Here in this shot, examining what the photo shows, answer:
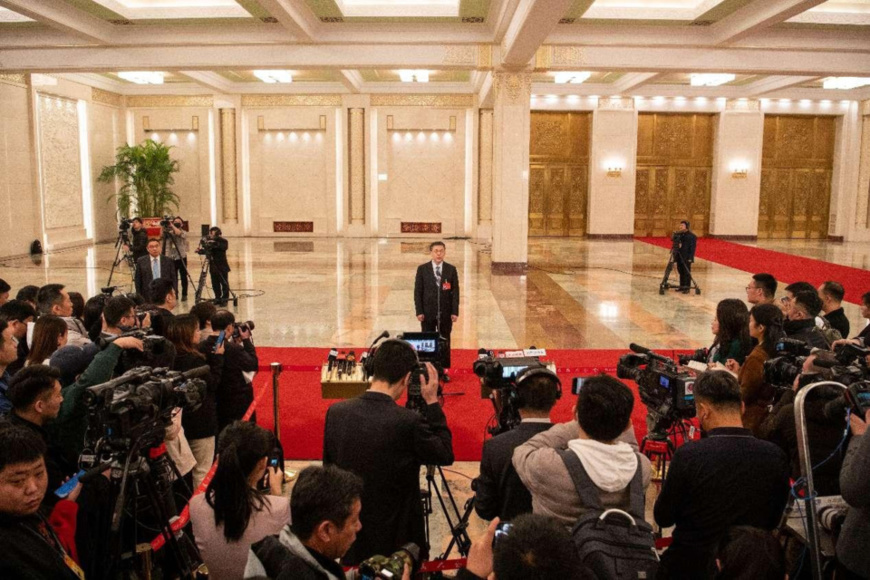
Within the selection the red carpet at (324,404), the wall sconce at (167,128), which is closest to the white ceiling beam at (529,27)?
the red carpet at (324,404)

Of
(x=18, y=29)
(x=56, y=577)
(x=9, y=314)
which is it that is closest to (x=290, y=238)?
(x=18, y=29)

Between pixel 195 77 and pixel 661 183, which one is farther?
pixel 661 183

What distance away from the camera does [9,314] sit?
426 cm

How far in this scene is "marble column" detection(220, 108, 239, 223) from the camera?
70.5 ft

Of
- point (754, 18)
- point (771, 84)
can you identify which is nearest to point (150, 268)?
point (754, 18)

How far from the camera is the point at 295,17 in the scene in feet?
37.9

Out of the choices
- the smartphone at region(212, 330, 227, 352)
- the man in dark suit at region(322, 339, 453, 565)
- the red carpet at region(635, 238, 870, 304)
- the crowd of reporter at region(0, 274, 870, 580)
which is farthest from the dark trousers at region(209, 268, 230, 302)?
the red carpet at region(635, 238, 870, 304)

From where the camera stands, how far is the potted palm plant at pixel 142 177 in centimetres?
1977

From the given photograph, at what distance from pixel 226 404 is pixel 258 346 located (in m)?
3.63

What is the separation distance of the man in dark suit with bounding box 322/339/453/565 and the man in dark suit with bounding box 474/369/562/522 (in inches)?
8.8

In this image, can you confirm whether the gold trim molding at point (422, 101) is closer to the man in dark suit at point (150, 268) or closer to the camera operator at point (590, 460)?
the man in dark suit at point (150, 268)

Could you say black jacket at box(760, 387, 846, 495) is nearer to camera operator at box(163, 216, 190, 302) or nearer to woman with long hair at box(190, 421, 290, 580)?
woman with long hair at box(190, 421, 290, 580)

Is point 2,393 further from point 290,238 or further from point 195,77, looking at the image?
point 290,238

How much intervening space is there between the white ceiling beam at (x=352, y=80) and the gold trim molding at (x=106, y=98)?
22.5 feet
